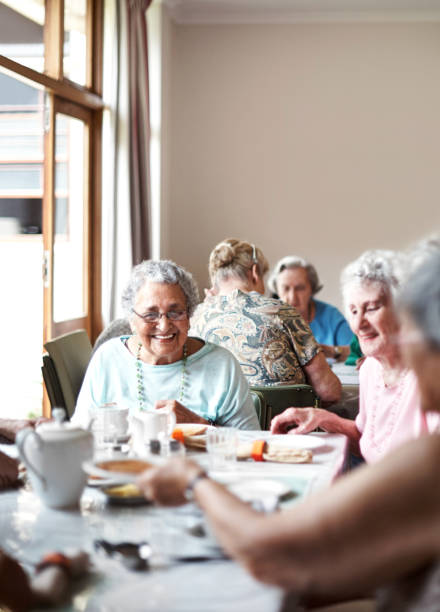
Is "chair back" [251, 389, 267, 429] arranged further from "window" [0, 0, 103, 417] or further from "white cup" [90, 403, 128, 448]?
"window" [0, 0, 103, 417]

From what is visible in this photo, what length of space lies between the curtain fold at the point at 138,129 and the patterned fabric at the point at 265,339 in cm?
222

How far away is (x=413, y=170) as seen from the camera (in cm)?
605

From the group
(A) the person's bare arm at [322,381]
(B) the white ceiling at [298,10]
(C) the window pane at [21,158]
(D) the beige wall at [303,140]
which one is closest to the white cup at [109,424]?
(A) the person's bare arm at [322,381]

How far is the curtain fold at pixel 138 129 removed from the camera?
504cm

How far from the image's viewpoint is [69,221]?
15.7ft

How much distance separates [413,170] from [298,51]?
136cm

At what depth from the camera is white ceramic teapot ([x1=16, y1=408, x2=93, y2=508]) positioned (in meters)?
1.33

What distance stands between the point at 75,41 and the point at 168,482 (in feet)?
13.4

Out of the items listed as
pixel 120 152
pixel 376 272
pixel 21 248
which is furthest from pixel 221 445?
pixel 120 152

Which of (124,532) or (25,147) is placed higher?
(25,147)

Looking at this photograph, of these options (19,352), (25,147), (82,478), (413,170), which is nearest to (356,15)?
(413,170)

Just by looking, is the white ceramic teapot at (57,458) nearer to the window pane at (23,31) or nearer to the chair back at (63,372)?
the chair back at (63,372)

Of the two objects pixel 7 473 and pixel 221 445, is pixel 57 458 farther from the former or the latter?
pixel 221 445

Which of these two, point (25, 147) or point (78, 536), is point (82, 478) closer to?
point (78, 536)
